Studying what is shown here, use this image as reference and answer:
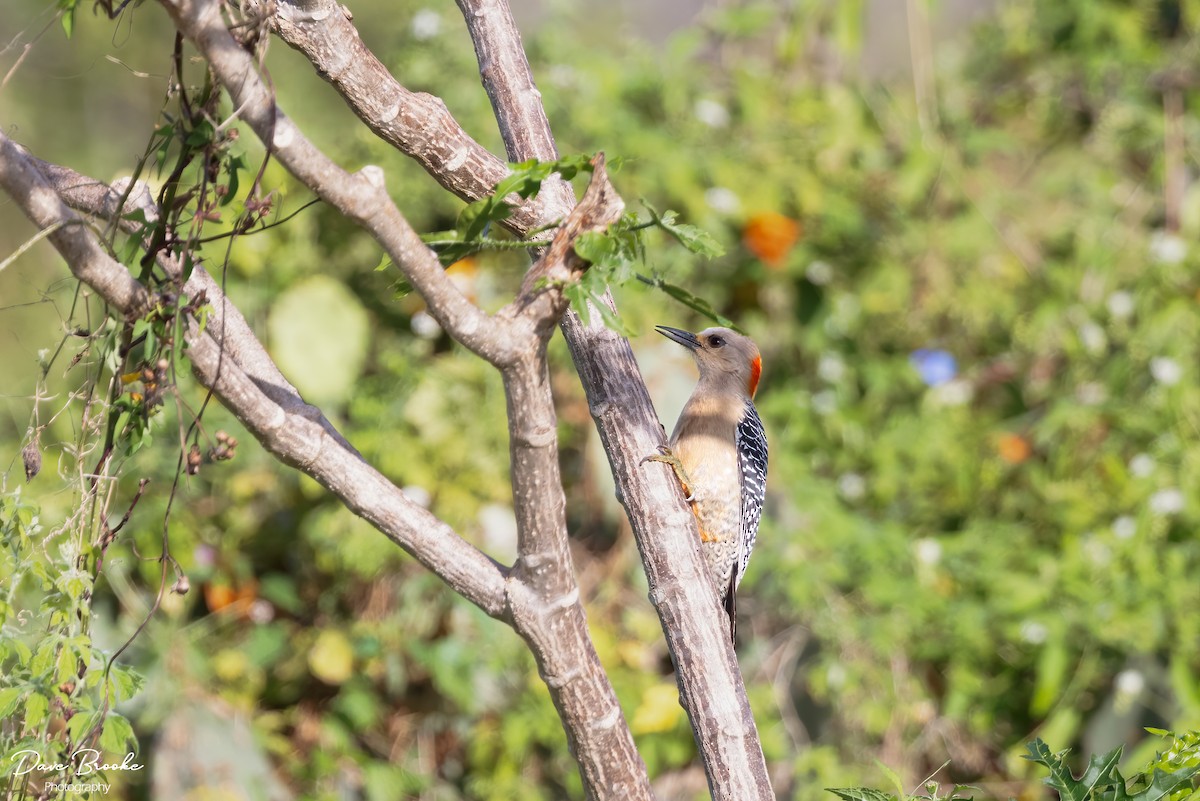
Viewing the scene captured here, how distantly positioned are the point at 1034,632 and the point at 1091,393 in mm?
1389

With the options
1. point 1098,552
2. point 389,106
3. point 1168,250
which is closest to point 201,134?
point 389,106

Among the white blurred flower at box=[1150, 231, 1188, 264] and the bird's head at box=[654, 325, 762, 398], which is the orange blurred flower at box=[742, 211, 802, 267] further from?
the white blurred flower at box=[1150, 231, 1188, 264]

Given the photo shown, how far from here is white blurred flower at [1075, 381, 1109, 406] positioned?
17.7 feet

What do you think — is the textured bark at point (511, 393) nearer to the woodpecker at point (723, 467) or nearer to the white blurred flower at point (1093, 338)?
the woodpecker at point (723, 467)

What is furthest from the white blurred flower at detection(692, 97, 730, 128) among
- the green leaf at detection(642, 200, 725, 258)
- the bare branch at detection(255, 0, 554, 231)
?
the green leaf at detection(642, 200, 725, 258)

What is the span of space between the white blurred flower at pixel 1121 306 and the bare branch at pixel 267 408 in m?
4.40

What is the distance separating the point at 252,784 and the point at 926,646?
2765 mm

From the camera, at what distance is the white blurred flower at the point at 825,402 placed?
17.7ft

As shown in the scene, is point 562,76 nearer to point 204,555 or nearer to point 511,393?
point 204,555

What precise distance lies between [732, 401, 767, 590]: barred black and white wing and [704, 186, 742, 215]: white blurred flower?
1.54m

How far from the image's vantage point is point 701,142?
5480 mm

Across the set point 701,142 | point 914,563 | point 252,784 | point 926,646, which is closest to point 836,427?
point 914,563

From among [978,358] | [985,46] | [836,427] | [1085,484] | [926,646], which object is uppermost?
[985,46]

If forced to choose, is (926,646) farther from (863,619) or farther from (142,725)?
(142,725)
